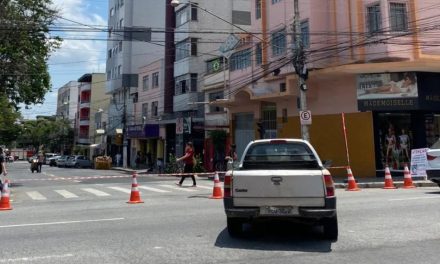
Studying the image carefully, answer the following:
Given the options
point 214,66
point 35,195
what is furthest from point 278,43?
point 35,195

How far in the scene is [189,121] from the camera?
37125 mm

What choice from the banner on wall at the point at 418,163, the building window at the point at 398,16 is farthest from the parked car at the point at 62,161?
the banner on wall at the point at 418,163

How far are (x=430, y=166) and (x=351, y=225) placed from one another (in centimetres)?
744

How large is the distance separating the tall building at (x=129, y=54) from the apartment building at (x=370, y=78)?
32.4 metres

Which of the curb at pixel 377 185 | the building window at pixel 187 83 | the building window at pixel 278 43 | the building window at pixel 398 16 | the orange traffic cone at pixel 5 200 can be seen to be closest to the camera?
the orange traffic cone at pixel 5 200

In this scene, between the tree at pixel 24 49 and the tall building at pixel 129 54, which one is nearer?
the tree at pixel 24 49

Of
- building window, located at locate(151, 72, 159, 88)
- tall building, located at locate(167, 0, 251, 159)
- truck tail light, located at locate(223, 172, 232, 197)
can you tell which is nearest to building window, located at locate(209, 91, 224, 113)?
tall building, located at locate(167, 0, 251, 159)

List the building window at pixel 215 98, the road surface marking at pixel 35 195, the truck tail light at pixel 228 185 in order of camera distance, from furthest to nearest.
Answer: the building window at pixel 215 98
the road surface marking at pixel 35 195
the truck tail light at pixel 228 185

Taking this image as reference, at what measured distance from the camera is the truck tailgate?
7.44 metres

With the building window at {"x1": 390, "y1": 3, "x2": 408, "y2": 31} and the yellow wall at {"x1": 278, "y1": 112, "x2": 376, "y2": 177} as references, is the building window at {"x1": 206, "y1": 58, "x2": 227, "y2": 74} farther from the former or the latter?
the building window at {"x1": 390, "y1": 3, "x2": 408, "y2": 31}

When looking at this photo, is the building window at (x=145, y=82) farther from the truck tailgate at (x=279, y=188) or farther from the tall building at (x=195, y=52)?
the truck tailgate at (x=279, y=188)

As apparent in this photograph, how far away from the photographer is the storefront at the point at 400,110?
22.6 metres

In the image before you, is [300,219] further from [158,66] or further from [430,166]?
[158,66]

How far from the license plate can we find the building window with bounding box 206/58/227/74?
29733 millimetres
